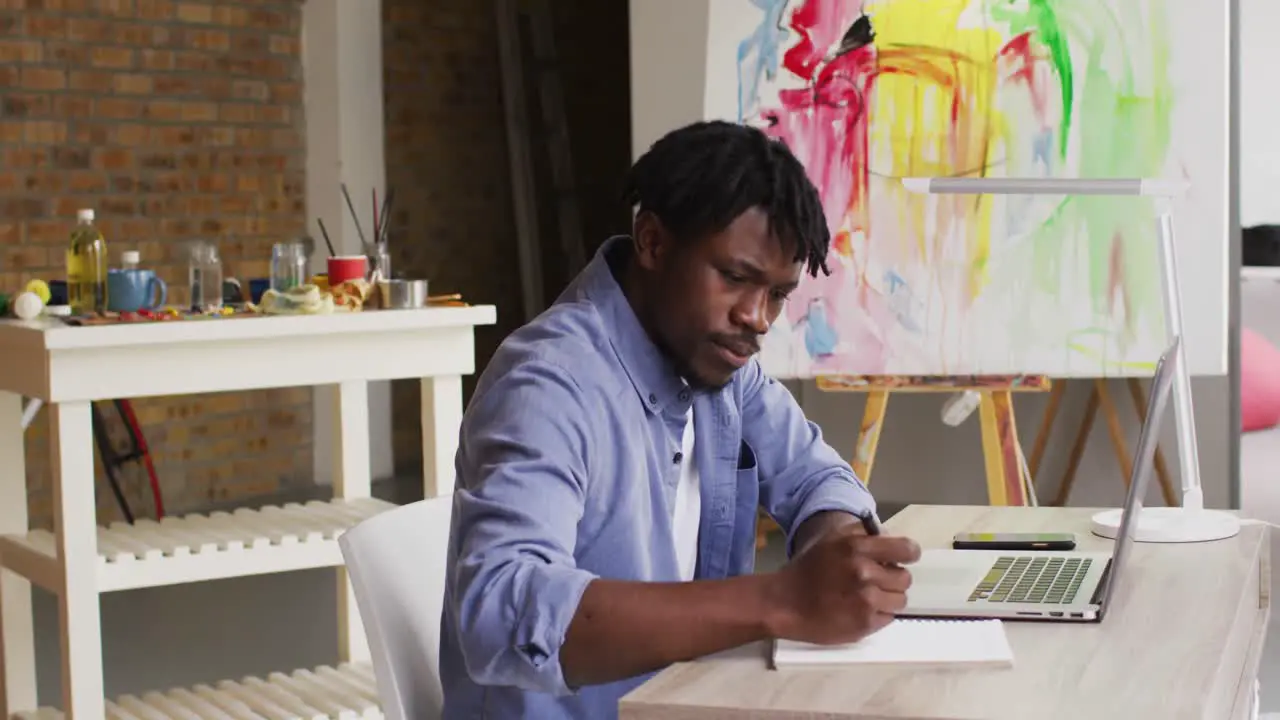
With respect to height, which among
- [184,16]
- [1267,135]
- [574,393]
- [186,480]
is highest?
[184,16]

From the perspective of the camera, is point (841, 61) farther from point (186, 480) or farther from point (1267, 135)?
point (186, 480)

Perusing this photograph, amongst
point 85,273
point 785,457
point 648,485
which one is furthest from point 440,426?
point 648,485

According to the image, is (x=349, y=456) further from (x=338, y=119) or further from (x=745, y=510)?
(x=338, y=119)

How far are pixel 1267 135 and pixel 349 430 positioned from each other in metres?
2.55

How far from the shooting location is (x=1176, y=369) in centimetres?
201

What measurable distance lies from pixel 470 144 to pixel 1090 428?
2900 millimetres

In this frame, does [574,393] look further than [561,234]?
No

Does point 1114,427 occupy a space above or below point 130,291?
below

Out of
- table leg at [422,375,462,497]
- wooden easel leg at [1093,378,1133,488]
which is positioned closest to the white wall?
wooden easel leg at [1093,378,1133,488]

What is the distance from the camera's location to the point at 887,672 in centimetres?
124

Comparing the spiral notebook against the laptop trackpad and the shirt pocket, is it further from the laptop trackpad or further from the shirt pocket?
the shirt pocket

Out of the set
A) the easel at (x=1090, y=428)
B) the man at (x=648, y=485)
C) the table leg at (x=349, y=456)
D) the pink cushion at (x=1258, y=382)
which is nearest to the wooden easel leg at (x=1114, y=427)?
the easel at (x=1090, y=428)

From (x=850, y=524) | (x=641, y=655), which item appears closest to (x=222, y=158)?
(x=850, y=524)

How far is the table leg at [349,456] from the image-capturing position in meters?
3.02
